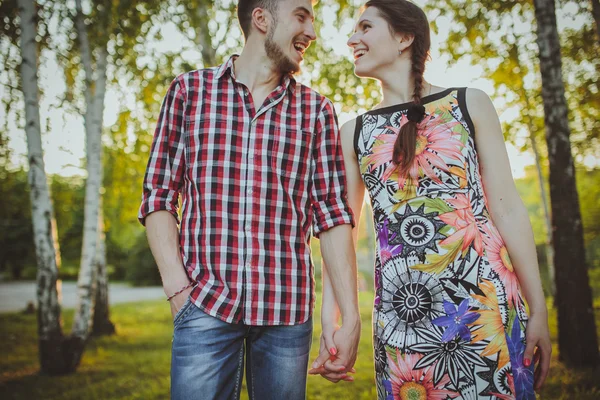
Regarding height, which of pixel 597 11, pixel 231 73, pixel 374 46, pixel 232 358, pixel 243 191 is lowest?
pixel 232 358

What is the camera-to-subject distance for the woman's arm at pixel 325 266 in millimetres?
1964

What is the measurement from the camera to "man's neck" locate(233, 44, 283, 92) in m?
2.12

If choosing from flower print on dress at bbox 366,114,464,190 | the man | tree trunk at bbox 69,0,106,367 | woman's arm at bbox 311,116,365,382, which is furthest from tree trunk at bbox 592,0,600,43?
tree trunk at bbox 69,0,106,367

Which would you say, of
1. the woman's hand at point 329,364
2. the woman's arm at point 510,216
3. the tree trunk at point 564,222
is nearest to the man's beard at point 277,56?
the woman's arm at point 510,216

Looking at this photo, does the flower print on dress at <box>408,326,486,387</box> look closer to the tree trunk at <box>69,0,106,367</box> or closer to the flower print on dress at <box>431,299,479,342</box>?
the flower print on dress at <box>431,299,479,342</box>

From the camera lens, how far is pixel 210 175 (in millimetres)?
1854

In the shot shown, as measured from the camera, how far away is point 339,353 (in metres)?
1.92

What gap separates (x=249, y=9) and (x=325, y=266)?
141 cm

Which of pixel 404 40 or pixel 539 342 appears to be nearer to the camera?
pixel 539 342

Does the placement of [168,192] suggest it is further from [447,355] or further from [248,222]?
[447,355]

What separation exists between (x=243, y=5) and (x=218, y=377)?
187cm

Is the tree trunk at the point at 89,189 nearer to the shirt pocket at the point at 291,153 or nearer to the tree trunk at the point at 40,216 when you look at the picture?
the tree trunk at the point at 40,216

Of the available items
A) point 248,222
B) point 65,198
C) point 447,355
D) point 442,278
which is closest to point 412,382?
point 447,355

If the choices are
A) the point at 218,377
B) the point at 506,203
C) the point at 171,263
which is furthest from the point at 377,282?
the point at 171,263
